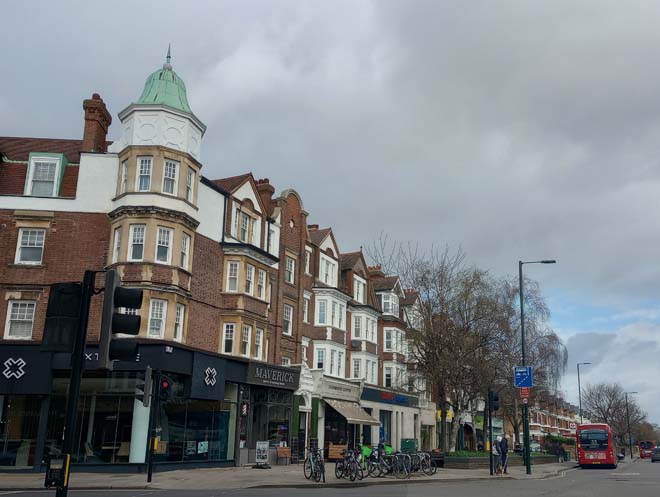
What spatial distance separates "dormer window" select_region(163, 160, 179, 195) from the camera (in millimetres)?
27922

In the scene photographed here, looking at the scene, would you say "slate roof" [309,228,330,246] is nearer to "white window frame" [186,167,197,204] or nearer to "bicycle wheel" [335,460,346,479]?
"white window frame" [186,167,197,204]

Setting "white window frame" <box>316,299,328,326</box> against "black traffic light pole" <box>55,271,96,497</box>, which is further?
"white window frame" <box>316,299,328,326</box>

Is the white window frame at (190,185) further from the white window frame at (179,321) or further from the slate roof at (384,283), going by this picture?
the slate roof at (384,283)

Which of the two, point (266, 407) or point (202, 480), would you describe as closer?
point (202, 480)

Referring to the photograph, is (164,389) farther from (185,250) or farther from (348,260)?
(348,260)

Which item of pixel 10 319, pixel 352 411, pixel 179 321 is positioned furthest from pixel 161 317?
pixel 352 411

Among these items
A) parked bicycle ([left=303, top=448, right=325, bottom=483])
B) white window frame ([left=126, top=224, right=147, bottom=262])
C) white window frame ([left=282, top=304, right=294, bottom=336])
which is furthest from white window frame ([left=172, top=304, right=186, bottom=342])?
white window frame ([left=282, top=304, right=294, bottom=336])

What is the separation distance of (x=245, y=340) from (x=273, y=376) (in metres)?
2.78

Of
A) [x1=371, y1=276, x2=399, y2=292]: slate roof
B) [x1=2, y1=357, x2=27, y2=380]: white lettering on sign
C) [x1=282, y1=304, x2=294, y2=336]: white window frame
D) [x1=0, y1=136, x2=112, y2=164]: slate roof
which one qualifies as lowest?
[x1=2, y1=357, x2=27, y2=380]: white lettering on sign

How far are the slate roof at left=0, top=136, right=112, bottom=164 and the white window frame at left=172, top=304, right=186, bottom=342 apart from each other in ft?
27.2

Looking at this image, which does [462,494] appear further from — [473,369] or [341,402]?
[341,402]

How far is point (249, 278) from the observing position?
32438 mm

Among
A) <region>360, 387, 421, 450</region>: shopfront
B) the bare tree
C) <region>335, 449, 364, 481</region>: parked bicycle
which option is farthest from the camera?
the bare tree

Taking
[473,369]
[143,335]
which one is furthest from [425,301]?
[143,335]
